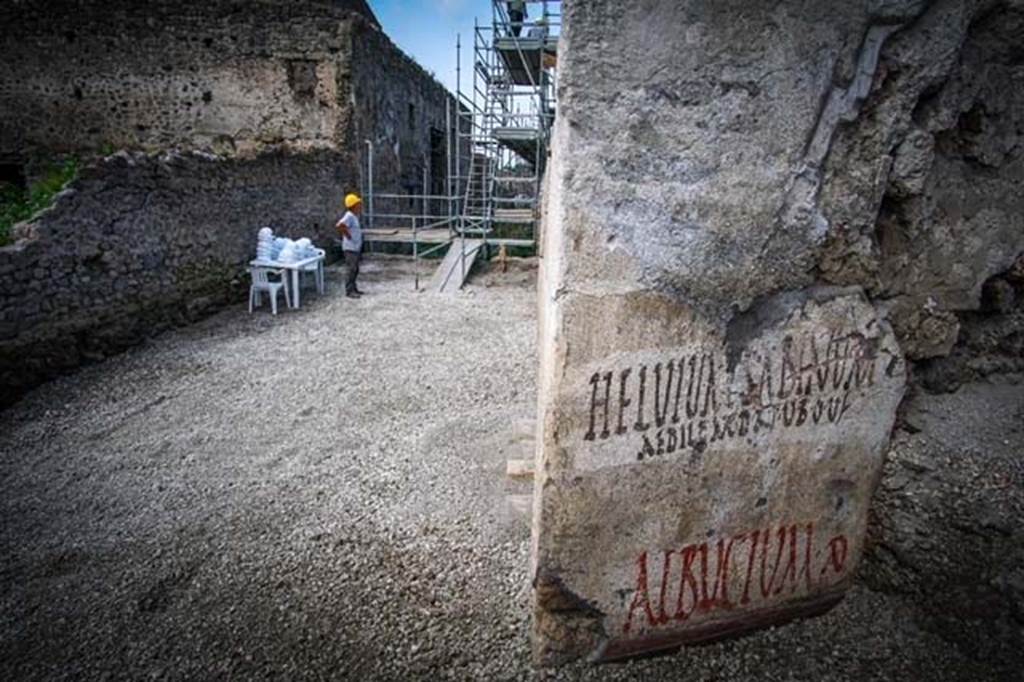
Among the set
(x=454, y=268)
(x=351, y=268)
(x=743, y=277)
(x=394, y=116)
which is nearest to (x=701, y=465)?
(x=743, y=277)

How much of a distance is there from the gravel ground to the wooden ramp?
3861 mm

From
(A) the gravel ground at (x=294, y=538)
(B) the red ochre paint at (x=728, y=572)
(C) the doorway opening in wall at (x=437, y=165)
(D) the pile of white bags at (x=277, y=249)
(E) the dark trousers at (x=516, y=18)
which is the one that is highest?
(E) the dark trousers at (x=516, y=18)

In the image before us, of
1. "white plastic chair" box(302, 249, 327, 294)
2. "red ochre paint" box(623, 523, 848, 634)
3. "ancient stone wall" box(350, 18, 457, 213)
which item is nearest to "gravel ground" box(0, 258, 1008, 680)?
"red ochre paint" box(623, 523, 848, 634)

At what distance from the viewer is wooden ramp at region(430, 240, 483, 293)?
9.83 metres

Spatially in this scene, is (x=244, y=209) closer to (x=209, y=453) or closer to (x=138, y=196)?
(x=138, y=196)

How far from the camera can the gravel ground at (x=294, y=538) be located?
228 cm

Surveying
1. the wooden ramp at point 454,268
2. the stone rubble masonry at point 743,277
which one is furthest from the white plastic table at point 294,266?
the stone rubble masonry at point 743,277

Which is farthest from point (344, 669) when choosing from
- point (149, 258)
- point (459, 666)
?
point (149, 258)

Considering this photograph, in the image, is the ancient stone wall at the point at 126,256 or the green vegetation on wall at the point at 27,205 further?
the green vegetation on wall at the point at 27,205

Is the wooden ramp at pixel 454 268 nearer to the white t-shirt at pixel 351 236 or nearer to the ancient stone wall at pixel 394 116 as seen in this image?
the white t-shirt at pixel 351 236

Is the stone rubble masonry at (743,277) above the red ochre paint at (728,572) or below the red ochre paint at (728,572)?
above

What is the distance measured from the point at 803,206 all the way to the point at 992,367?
3.87 ft

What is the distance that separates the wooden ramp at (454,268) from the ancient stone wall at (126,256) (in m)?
2.84

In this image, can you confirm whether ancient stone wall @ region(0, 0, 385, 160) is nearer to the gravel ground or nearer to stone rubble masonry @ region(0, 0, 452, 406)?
stone rubble masonry @ region(0, 0, 452, 406)
